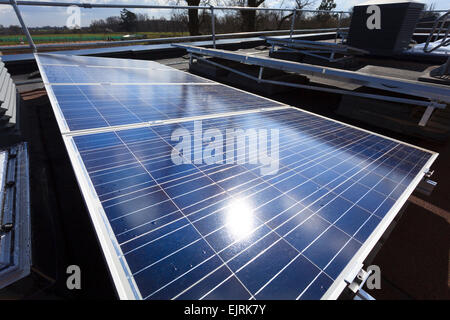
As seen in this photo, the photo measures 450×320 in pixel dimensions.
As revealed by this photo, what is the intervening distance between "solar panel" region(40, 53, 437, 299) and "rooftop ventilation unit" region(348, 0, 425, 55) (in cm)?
1306

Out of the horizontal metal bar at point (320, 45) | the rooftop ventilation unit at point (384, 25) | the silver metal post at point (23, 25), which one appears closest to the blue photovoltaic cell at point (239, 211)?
the silver metal post at point (23, 25)

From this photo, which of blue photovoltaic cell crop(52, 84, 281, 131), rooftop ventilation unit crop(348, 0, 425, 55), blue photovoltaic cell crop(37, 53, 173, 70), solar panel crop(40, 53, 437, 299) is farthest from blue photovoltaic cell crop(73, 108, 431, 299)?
rooftop ventilation unit crop(348, 0, 425, 55)

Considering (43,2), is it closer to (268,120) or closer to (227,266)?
(268,120)

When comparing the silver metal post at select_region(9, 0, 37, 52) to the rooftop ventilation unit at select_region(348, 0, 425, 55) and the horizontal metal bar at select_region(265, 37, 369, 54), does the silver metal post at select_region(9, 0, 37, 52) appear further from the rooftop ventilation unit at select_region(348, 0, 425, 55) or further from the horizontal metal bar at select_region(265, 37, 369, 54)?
the rooftop ventilation unit at select_region(348, 0, 425, 55)

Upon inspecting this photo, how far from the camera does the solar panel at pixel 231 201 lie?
64.2 inches

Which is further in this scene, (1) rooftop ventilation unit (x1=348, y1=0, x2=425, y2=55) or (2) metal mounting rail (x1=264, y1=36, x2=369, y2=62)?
(1) rooftop ventilation unit (x1=348, y1=0, x2=425, y2=55)

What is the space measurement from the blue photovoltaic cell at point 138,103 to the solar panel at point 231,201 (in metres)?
0.06

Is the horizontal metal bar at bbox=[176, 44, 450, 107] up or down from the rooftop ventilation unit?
down

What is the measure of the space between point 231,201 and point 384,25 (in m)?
16.4

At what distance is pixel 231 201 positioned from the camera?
2.30 m

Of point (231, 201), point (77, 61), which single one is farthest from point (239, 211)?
point (77, 61)

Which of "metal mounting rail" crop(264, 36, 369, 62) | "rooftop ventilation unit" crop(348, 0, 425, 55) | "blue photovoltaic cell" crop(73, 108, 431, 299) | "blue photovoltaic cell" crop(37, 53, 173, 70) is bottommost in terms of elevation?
"blue photovoltaic cell" crop(73, 108, 431, 299)

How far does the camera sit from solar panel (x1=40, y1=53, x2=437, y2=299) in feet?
5.35

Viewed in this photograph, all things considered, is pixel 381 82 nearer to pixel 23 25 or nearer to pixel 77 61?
pixel 77 61
